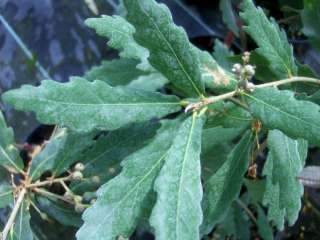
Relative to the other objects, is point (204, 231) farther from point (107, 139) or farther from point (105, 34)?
point (105, 34)

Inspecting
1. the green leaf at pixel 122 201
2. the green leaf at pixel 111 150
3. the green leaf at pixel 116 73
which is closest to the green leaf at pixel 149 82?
the green leaf at pixel 116 73

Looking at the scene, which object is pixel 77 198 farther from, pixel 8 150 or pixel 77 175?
pixel 8 150

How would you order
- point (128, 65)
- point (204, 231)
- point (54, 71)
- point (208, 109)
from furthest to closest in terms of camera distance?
point (54, 71), point (128, 65), point (204, 231), point (208, 109)

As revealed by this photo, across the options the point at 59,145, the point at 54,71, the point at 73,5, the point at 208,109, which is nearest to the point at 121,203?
the point at 208,109

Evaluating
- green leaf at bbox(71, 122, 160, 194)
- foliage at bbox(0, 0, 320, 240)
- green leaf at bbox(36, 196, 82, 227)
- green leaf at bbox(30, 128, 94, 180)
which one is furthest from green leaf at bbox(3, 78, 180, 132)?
green leaf at bbox(36, 196, 82, 227)

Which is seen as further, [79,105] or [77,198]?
[77,198]

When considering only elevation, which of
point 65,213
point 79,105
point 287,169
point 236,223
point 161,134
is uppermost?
point 79,105

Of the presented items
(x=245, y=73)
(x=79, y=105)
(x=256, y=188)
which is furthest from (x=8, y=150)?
(x=256, y=188)
